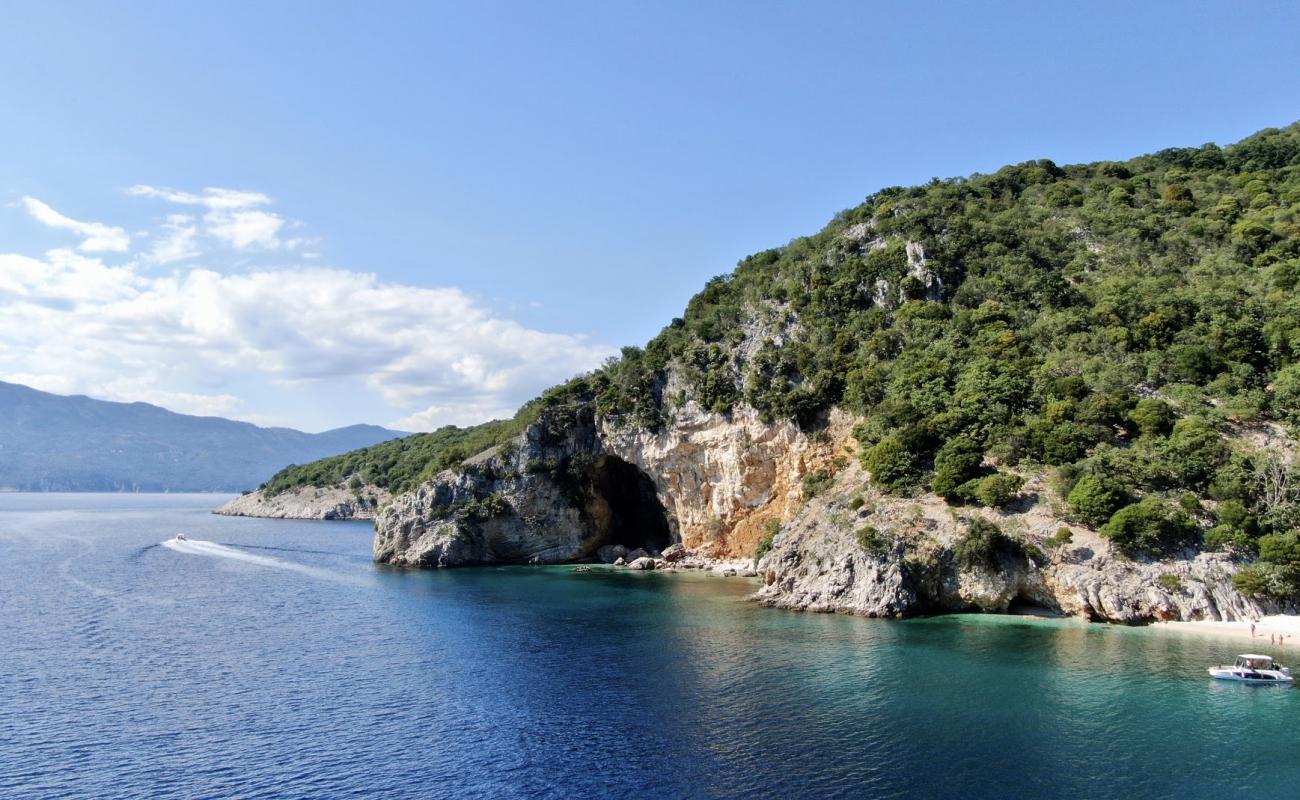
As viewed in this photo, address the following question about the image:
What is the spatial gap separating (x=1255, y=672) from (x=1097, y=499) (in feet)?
45.4

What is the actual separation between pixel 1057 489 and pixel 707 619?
2430 cm

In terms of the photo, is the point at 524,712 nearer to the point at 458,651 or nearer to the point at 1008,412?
the point at 458,651

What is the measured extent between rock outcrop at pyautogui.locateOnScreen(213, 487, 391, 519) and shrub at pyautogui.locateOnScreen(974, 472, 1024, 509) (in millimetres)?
121038

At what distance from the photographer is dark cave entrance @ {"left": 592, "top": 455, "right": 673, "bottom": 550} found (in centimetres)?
8331

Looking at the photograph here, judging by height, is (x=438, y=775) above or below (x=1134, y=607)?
below

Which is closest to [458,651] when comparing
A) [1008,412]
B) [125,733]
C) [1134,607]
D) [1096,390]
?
[125,733]

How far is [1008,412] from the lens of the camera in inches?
2178

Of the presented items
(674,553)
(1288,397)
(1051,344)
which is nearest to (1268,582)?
(1288,397)

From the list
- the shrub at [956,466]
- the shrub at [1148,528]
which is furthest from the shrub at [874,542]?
the shrub at [1148,528]

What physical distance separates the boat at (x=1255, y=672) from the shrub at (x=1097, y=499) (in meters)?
12.5

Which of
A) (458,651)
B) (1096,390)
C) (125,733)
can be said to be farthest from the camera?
(1096,390)

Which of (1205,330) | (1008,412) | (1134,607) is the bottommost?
(1134,607)

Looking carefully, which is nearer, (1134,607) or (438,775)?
(438,775)

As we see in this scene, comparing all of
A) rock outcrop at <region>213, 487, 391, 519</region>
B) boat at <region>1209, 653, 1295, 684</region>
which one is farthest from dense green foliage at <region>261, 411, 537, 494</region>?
boat at <region>1209, 653, 1295, 684</region>
